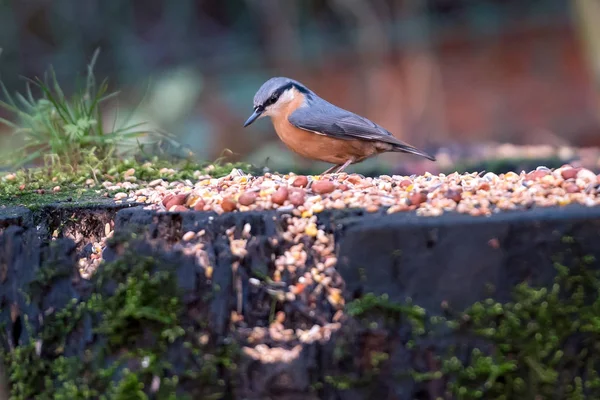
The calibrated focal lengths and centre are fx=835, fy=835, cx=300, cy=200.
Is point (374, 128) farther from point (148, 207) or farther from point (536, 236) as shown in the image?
point (536, 236)

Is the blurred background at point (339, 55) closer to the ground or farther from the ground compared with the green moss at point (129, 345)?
farther from the ground

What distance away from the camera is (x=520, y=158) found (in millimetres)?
5152

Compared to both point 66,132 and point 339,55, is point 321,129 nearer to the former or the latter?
point 66,132

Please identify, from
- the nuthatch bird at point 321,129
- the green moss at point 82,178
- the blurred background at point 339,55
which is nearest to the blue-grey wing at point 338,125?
the nuthatch bird at point 321,129

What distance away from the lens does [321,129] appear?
13.5 feet

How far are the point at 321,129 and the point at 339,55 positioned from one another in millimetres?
8052

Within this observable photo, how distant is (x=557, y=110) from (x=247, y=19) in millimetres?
4594

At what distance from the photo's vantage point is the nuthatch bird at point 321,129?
4.12m

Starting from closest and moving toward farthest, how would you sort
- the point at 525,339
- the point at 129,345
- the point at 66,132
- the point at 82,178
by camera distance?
1. the point at 525,339
2. the point at 129,345
3. the point at 82,178
4. the point at 66,132

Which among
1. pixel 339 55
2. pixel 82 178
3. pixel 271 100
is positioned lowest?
pixel 82 178

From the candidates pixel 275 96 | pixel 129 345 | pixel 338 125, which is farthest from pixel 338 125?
pixel 129 345

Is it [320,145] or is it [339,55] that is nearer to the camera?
[320,145]

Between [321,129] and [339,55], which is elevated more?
[339,55]

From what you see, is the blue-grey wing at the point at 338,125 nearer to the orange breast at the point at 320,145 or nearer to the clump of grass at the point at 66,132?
the orange breast at the point at 320,145
